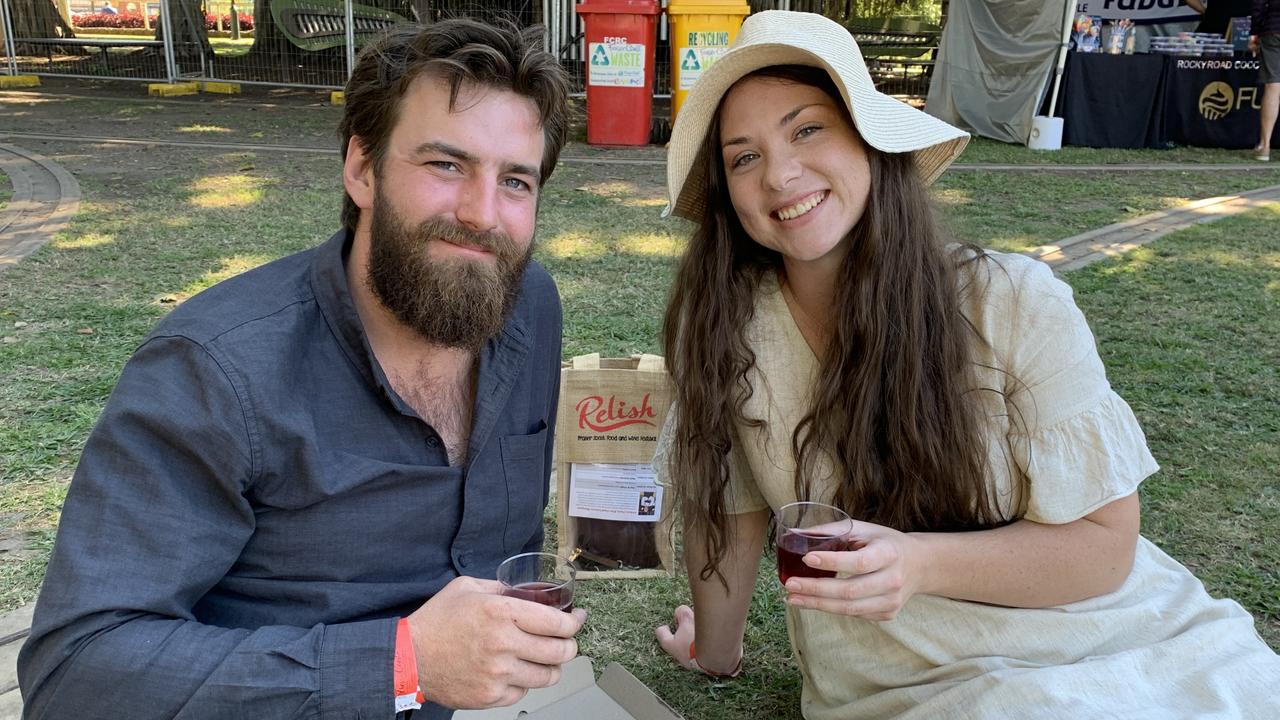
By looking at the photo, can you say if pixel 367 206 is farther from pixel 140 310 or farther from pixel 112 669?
pixel 140 310

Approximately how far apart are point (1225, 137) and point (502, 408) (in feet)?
38.6

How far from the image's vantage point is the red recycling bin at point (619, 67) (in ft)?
33.5

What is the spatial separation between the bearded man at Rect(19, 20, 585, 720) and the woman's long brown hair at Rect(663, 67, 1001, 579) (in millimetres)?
477

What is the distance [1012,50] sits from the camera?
11.4 m

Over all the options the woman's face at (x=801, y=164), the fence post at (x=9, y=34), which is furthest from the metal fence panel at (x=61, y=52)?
the woman's face at (x=801, y=164)

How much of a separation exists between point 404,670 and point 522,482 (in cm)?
62

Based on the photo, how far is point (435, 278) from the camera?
1.97m

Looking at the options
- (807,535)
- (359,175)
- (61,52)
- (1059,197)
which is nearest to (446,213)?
(359,175)

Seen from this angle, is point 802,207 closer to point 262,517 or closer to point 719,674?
point 262,517

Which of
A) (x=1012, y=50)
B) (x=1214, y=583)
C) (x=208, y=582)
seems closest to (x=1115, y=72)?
(x=1012, y=50)

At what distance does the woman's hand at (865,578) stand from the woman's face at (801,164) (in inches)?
25.3

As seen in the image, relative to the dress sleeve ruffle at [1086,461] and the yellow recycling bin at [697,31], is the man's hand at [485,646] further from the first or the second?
the yellow recycling bin at [697,31]

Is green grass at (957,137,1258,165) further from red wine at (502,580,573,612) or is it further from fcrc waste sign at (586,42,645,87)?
red wine at (502,580,573,612)

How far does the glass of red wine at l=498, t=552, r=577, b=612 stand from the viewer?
65.0 inches
